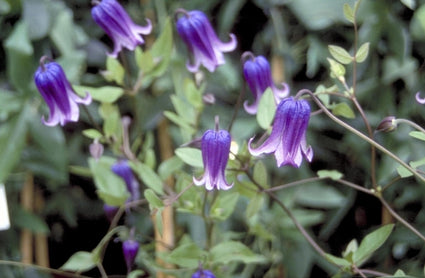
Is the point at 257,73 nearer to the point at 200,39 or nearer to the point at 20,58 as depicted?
the point at 200,39

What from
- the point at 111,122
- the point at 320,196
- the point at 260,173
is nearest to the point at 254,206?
the point at 260,173

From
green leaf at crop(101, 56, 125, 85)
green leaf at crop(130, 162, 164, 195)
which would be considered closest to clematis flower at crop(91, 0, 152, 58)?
green leaf at crop(101, 56, 125, 85)

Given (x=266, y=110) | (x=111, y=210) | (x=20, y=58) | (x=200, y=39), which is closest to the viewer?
(x=266, y=110)

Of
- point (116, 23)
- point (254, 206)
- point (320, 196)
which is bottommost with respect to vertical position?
point (320, 196)

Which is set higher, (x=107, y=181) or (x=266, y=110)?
(x=266, y=110)

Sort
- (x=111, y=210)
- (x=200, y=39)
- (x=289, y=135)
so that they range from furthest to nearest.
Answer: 1. (x=111, y=210)
2. (x=200, y=39)
3. (x=289, y=135)

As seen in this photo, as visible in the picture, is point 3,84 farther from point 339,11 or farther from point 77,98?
point 339,11

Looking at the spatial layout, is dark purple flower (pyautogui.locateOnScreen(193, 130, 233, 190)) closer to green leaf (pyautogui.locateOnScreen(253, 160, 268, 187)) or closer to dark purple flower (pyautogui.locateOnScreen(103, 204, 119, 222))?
green leaf (pyautogui.locateOnScreen(253, 160, 268, 187))

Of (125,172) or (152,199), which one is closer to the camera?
(152,199)
